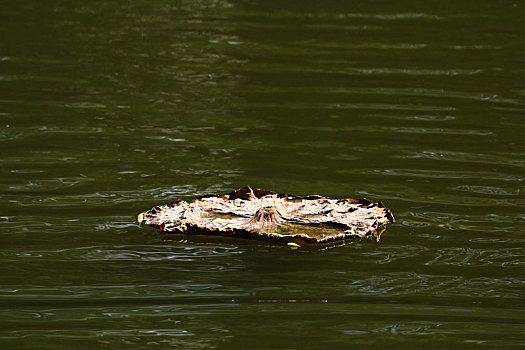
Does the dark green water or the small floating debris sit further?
the small floating debris

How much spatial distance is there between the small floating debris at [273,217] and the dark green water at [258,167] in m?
0.09

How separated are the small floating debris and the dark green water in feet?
0.30

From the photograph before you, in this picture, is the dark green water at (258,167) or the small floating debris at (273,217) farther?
the small floating debris at (273,217)

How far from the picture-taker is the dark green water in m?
3.10

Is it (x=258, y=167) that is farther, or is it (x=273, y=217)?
(x=258, y=167)

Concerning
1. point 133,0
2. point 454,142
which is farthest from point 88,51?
point 454,142

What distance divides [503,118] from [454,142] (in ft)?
1.76

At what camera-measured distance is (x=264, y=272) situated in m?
3.49

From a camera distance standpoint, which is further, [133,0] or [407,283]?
[133,0]

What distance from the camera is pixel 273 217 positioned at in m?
3.70

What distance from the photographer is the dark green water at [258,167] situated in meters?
3.10

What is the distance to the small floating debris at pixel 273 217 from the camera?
3.63m

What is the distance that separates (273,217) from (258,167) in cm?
101

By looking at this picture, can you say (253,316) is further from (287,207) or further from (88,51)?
(88,51)
